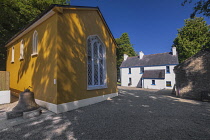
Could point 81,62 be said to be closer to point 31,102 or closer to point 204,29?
point 31,102

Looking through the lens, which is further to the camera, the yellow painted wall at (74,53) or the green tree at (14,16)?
the green tree at (14,16)

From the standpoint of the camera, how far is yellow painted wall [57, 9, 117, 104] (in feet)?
19.3

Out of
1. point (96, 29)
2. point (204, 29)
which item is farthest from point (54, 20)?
point (204, 29)

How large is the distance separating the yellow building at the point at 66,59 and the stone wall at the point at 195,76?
28.4 feet

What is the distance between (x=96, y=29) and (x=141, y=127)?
7.87 meters

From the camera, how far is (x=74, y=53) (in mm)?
6625

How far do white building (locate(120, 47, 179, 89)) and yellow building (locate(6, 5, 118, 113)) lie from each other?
20.2 m

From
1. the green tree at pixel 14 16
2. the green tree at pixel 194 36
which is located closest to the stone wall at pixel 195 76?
the green tree at pixel 194 36

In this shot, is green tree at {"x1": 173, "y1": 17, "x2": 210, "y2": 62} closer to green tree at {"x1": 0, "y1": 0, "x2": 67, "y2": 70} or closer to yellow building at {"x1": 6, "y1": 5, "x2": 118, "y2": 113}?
yellow building at {"x1": 6, "y1": 5, "x2": 118, "y2": 113}

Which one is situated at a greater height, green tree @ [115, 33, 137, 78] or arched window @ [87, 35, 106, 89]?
green tree @ [115, 33, 137, 78]

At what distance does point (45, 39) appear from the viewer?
261 inches

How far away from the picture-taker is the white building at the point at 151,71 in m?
24.8

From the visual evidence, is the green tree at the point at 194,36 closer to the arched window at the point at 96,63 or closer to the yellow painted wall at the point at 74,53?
the arched window at the point at 96,63

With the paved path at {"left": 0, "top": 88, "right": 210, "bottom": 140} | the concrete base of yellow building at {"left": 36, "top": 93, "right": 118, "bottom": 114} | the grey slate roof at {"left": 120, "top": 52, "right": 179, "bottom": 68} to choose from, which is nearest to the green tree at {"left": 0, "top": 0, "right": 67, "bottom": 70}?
the concrete base of yellow building at {"left": 36, "top": 93, "right": 118, "bottom": 114}
